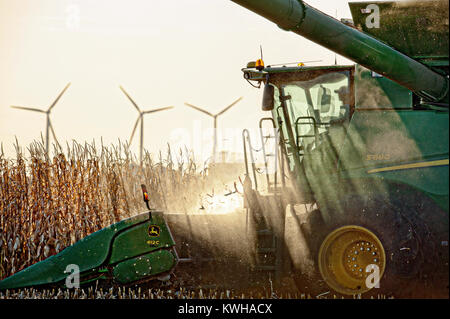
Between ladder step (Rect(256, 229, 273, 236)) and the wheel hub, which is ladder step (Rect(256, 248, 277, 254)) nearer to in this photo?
ladder step (Rect(256, 229, 273, 236))

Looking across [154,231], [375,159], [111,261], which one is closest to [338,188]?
[375,159]

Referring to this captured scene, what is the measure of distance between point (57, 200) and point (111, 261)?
3528 mm

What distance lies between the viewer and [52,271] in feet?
23.6

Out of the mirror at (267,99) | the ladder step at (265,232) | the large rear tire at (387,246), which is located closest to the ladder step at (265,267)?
the ladder step at (265,232)

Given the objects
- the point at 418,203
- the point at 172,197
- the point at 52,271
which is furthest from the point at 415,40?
the point at 172,197

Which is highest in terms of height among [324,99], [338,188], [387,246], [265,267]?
[324,99]

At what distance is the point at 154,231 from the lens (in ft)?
24.0

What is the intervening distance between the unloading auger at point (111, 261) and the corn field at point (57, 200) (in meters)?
2.65

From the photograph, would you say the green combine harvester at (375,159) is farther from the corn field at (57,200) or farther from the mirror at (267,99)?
the corn field at (57,200)

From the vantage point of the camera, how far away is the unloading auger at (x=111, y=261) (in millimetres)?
7160

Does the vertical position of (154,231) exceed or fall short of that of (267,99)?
it falls short

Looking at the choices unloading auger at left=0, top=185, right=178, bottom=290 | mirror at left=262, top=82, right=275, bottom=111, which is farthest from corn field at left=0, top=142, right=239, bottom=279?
mirror at left=262, top=82, right=275, bottom=111

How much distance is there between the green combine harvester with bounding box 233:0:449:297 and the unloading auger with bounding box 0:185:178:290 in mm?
1355

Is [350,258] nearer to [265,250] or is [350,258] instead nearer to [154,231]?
[265,250]
